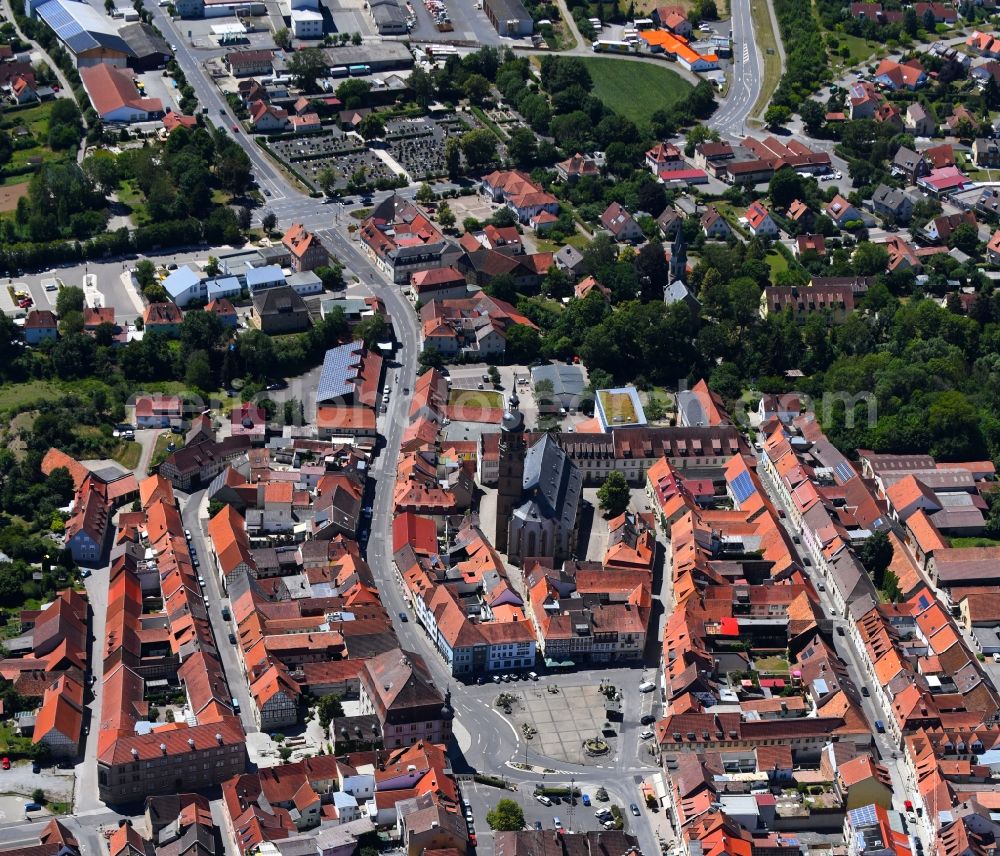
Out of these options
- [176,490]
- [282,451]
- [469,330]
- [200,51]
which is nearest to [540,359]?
[469,330]

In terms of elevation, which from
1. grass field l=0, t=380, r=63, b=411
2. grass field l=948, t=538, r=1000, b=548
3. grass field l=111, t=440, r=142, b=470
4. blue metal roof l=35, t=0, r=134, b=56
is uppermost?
blue metal roof l=35, t=0, r=134, b=56

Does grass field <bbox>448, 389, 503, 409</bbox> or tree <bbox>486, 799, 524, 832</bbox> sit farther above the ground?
tree <bbox>486, 799, 524, 832</bbox>

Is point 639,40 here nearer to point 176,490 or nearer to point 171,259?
point 171,259

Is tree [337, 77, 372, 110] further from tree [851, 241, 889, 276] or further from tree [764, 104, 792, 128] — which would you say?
tree [851, 241, 889, 276]

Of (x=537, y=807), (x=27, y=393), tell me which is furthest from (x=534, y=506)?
(x=27, y=393)

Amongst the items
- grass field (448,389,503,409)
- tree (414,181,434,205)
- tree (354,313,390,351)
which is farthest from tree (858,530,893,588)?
tree (414,181,434,205)

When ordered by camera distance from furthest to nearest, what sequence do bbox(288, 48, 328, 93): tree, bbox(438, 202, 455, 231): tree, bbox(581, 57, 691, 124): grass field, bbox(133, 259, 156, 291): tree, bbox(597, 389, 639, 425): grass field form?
bbox(581, 57, 691, 124): grass field, bbox(288, 48, 328, 93): tree, bbox(438, 202, 455, 231): tree, bbox(133, 259, 156, 291): tree, bbox(597, 389, 639, 425): grass field
